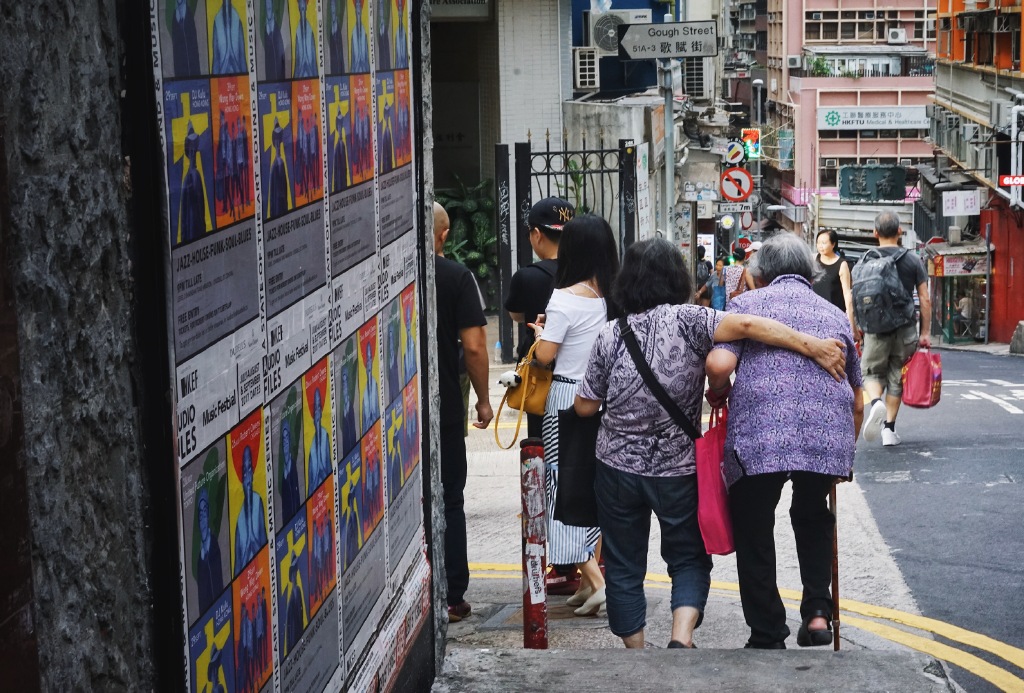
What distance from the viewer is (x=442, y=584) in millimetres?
5145

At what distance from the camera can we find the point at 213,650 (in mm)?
2531

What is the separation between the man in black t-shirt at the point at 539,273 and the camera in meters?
6.52

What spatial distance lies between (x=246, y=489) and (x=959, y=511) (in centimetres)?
662

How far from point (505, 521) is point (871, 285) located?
11.5 feet

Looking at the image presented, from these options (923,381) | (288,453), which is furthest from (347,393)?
(923,381)

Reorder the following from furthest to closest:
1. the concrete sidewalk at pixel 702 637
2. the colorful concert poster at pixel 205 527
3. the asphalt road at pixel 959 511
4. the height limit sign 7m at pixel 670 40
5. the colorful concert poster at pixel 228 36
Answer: the height limit sign 7m at pixel 670 40
the asphalt road at pixel 959 511
the concrete sidewalk at pixel 702 637
the colorful concert poster at pixel 228 36
the colorful concert poster at pixel 205 527

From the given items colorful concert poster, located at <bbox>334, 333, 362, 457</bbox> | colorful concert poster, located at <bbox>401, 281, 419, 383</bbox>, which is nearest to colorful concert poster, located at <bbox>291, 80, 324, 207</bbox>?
colorful concert poster, located at <bbox>334, 333, 362, 457</bbox>

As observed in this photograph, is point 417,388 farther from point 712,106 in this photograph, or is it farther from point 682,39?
point 712,106

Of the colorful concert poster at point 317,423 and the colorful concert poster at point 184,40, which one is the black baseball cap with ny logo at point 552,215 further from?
the colorful concert poster at point 184,40

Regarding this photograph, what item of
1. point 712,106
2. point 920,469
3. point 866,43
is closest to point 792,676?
point 920,469

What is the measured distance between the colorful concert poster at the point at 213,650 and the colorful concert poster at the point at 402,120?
6.67 ft

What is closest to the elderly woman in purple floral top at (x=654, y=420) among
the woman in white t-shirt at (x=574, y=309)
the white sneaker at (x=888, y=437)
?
the woman in white t-shirt at (x=574, y=309)

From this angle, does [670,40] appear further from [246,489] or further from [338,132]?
[246,489]

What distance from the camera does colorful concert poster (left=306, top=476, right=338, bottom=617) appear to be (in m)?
3.20
